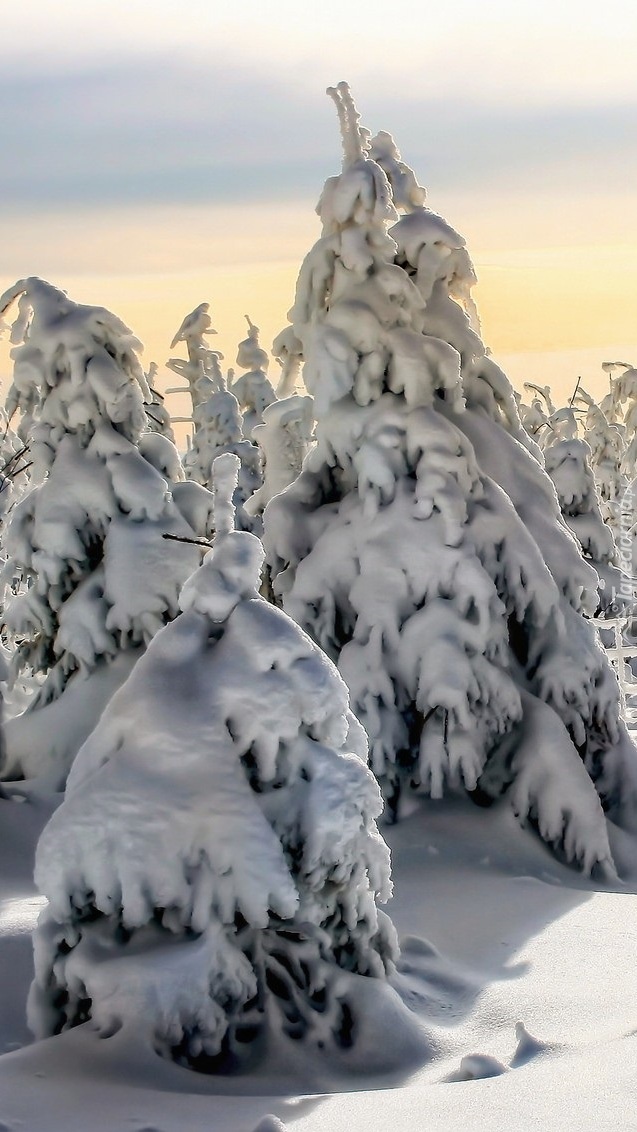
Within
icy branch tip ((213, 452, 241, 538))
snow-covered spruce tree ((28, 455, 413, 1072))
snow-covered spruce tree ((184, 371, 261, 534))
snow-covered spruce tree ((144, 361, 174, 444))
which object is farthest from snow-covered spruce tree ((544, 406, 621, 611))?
snow-covered spruce tree ((28, 455, 413, 1072))

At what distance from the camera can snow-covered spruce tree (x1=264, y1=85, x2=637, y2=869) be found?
11.6 metres

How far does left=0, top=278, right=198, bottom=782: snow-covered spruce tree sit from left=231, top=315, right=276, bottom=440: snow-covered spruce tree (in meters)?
23.6

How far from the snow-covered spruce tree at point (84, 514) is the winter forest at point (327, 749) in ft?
0.13

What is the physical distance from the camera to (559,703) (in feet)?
39.8

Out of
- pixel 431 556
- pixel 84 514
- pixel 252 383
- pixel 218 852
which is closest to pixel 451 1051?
pixel 218 852

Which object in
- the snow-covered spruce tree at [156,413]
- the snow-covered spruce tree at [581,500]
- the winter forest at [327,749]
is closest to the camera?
the winter forest at [327,749]

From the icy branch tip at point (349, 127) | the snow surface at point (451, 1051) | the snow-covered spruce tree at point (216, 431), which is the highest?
the icy branch tip at point (349, 127)

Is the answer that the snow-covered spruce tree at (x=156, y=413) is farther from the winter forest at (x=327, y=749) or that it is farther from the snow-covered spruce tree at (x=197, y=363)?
the snow-covered spruce tree at (x=197, y=363)

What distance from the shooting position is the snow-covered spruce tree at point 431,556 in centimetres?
1164

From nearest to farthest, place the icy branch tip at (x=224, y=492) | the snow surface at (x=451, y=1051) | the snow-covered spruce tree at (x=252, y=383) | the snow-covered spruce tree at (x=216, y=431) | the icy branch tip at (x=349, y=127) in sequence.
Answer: the snow surface at (x=451, y=1051) → the icy branch tip at (x=224, y=492) → the icy branch tip at (x=349, y=127) → the snow-covered spruce tree at (x=216, y=431) → the snow-covered spruce tree at (x=252, y=383)

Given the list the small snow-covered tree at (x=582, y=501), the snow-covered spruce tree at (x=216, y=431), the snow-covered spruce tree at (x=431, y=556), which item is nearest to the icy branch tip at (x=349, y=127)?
the snow-covered spruce tree at (x=431, y=556)

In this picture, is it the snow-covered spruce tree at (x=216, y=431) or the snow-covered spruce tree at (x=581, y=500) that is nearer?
the snow-covered spruce tree at (x=581, y=500)

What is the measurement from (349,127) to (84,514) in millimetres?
5063

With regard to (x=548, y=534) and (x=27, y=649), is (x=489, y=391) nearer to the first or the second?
(x=548, y=534)
